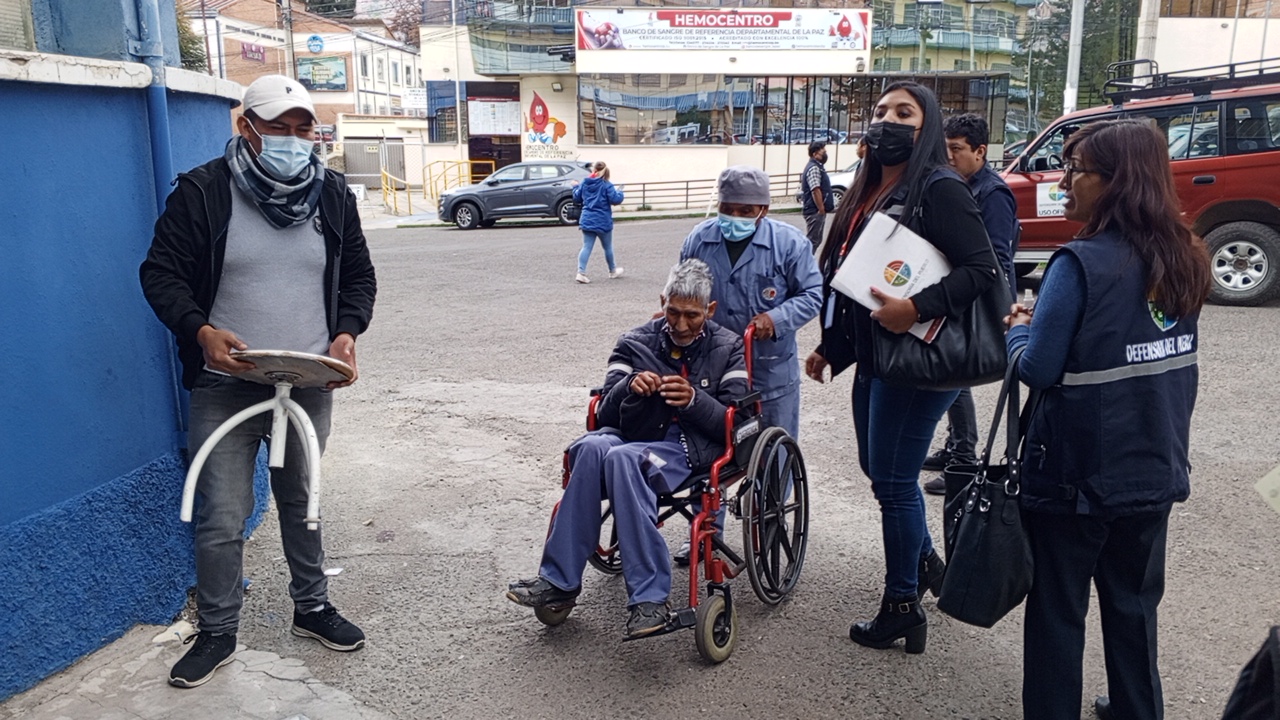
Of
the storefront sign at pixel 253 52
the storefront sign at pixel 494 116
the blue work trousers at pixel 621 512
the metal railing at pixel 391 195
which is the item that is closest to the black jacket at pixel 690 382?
the blue work trousers at pixel 621 512

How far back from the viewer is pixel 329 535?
15.8ft

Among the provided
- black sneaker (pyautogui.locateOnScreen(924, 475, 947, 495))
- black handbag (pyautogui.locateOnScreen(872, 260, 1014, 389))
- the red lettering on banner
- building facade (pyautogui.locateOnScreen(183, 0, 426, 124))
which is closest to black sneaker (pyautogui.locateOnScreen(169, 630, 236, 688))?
black handbag (pyautogui.locateOnScreen(872, 260, 1014, 389))

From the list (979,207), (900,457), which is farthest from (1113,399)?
(979,207)

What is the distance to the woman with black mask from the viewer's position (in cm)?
325

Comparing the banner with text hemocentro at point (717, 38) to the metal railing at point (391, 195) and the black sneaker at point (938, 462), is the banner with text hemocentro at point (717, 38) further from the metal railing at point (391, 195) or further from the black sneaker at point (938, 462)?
the black sneaker at point (938, 462)

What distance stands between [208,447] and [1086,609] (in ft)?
9.30

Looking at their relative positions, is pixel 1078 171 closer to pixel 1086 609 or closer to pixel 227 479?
pixel 1086 609

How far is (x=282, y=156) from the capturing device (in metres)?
3.44

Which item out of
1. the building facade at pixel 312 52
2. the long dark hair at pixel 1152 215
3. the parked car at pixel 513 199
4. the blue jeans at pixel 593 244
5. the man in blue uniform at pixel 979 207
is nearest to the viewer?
the long dark hair at pixel 1152 215

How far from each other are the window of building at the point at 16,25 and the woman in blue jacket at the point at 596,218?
30.9 ft

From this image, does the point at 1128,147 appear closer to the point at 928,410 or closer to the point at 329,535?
the point at 928,410

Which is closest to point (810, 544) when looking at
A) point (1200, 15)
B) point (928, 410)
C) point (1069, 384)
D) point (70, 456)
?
point (928, 410)

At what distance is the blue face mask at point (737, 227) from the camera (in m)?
4.42

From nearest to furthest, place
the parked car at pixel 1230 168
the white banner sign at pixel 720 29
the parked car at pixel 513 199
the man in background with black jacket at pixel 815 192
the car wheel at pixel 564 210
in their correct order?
1. the parked car at pixel 1230 168
2. the man in background with black jacket at pixel 815 192
3. the parked car at pixel 513 199
4. the car wheel at pixel 564 210
5. the white banner sign at pixel 720 29
